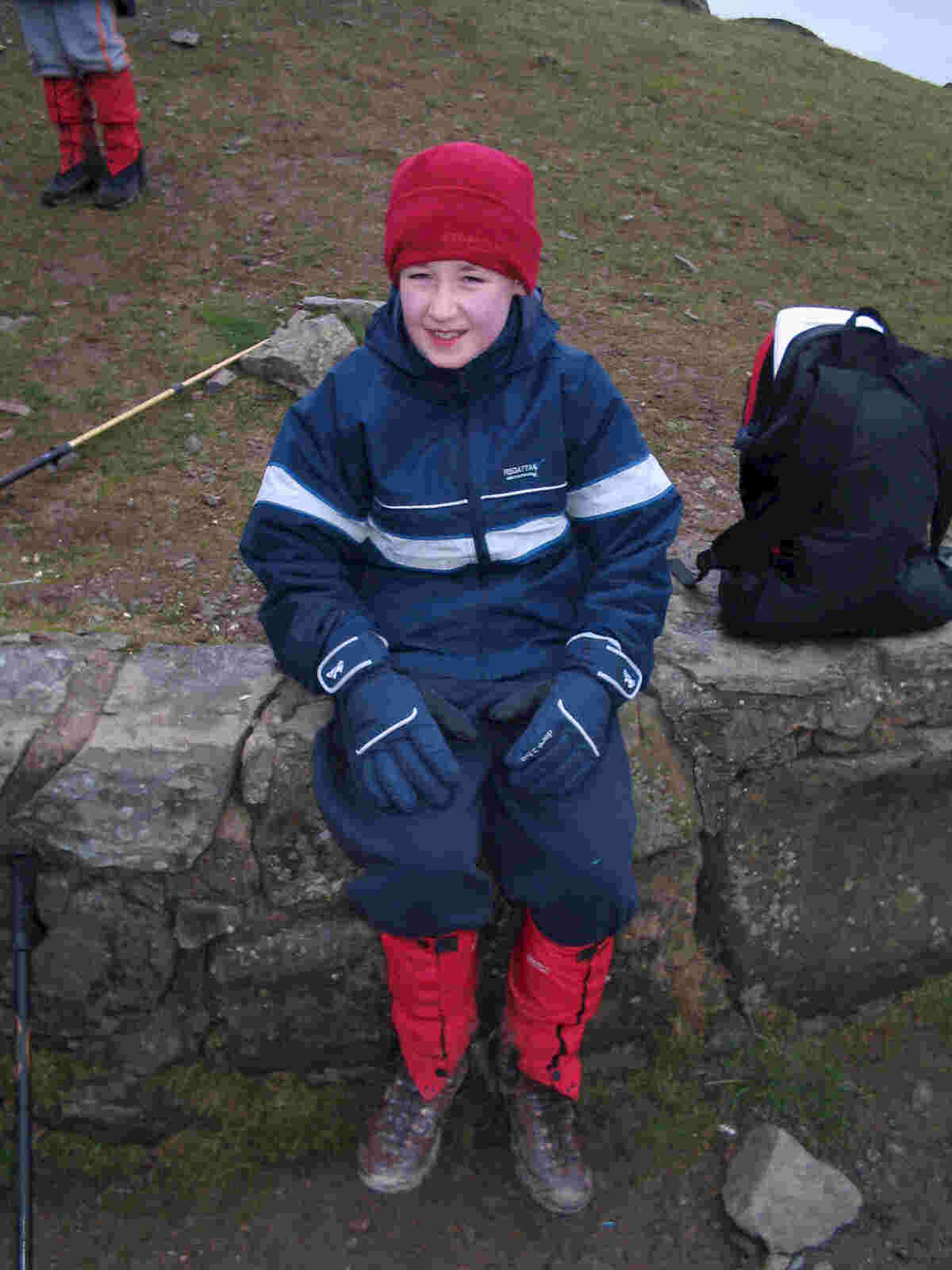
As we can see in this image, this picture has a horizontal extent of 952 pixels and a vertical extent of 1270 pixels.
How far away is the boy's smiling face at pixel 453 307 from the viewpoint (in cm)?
208

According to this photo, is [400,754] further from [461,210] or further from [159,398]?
[159,398]

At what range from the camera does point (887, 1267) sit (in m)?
2.31

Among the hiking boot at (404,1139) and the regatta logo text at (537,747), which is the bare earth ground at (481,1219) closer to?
the hiking boot at (404,1139)

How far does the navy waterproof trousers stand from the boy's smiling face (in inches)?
25.9

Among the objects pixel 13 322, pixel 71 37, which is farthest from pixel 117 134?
pixel 13 322

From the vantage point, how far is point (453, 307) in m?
2.06

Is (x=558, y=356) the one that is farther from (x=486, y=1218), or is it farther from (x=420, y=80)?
(x=420, y=80)

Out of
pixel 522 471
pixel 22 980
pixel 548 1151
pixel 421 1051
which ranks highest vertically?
pixel 522 471

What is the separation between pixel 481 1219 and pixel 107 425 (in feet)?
9.03

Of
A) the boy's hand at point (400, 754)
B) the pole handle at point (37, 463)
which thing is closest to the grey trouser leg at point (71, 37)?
the pole handle at point (37, 463)

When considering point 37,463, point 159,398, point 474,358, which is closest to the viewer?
point 474,358

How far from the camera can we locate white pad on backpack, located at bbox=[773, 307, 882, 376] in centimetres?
265

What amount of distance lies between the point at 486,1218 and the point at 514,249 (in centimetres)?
201

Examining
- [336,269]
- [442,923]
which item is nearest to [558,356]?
[442,923]
